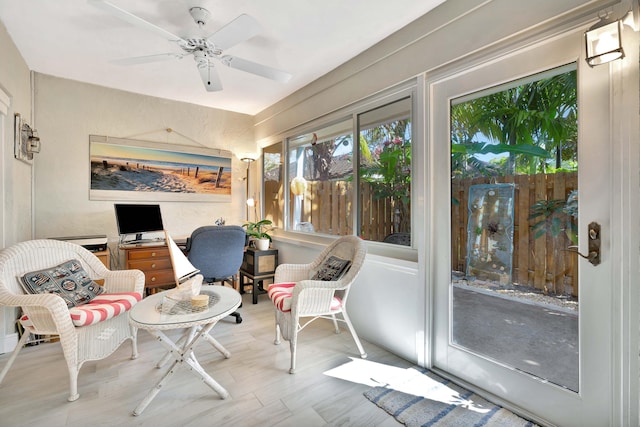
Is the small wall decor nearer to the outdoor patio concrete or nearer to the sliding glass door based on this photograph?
the sliding glass door

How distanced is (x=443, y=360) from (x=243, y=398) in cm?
139

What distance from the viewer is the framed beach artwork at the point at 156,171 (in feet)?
11.8

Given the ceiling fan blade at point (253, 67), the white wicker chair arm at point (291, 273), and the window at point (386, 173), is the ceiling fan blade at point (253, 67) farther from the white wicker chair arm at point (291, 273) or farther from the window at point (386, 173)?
the white wicker chair arm at point (291, 273)

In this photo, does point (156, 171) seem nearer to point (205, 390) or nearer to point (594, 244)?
point (205, 390)

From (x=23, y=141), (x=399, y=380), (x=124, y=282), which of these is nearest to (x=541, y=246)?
(x=399, y=380)

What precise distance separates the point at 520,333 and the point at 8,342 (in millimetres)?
3891

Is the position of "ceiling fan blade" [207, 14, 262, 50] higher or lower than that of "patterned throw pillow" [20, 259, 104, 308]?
higher

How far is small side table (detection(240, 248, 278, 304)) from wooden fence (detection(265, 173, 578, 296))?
101 centimetres

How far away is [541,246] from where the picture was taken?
5.59ft

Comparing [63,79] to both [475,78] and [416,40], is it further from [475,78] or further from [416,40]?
[475,78]

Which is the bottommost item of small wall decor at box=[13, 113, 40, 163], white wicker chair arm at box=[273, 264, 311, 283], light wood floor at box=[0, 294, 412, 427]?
light wood floor at box=[0, 294, 412, 427]

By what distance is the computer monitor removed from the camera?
10.9ft

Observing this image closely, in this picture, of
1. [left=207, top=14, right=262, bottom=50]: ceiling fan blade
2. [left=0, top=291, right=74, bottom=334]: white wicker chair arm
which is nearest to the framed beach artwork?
[left=0, top=291, right=74, bottom=334]: white wicker chair arm

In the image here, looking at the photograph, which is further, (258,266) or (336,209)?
(258,266)
